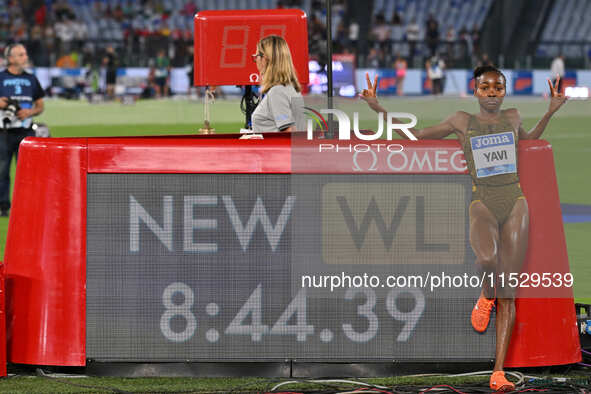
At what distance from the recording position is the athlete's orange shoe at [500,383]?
4988 mm

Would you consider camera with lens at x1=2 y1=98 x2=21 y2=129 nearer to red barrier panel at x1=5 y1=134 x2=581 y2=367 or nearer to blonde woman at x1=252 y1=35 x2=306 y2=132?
blonde woman at x1=252 y1=35 x2=306 y2=132

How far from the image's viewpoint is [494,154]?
5.11 meters

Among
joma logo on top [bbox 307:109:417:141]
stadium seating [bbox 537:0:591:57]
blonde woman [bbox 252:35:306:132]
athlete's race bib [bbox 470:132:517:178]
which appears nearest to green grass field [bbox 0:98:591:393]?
joma logo on top [bbox 307:109:417:141]

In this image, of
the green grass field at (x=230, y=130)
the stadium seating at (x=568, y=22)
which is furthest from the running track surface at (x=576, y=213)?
the stadium seating at (x=568, y=22)

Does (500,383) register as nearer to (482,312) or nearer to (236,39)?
(482,312)

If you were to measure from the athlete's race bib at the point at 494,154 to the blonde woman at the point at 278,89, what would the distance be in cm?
141

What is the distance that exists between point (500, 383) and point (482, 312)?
350mm

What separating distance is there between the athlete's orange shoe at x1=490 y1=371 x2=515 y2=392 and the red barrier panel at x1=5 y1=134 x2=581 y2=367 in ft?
0.79

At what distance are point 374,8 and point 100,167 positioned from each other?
4554cm

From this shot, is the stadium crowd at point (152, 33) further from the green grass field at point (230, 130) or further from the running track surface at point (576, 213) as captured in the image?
the running track surface at point (576, 213)

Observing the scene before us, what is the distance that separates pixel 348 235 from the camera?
5180 mm

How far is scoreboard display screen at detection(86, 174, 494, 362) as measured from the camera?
517cm

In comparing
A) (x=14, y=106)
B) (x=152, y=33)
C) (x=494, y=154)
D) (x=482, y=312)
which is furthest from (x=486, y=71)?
(x=152, y=33)

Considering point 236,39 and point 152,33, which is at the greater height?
point 152,33
